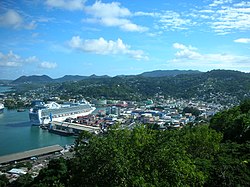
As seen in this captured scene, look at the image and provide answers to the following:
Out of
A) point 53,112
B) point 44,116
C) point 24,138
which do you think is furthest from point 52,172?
point 53,112

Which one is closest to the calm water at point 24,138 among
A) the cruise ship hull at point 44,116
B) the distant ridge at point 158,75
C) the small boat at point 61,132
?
the small boat at point 61,132

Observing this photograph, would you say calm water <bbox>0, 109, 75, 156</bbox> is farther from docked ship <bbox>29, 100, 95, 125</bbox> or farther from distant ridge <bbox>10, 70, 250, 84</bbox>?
distant ridge <bbox>10, 70, 250, 84</bbox>

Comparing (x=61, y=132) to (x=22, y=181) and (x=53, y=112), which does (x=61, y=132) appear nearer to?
(x=53, y=112)

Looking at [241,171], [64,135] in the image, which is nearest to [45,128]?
[64,135]

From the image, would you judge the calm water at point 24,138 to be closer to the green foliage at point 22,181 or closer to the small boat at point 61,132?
the small boat at point 61,132

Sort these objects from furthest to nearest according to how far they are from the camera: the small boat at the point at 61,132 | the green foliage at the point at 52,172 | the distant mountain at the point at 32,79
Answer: the distant mountain at the point at 32,79 < the small boat at the point at 61,132 < the green foliage at the point at 52,172
